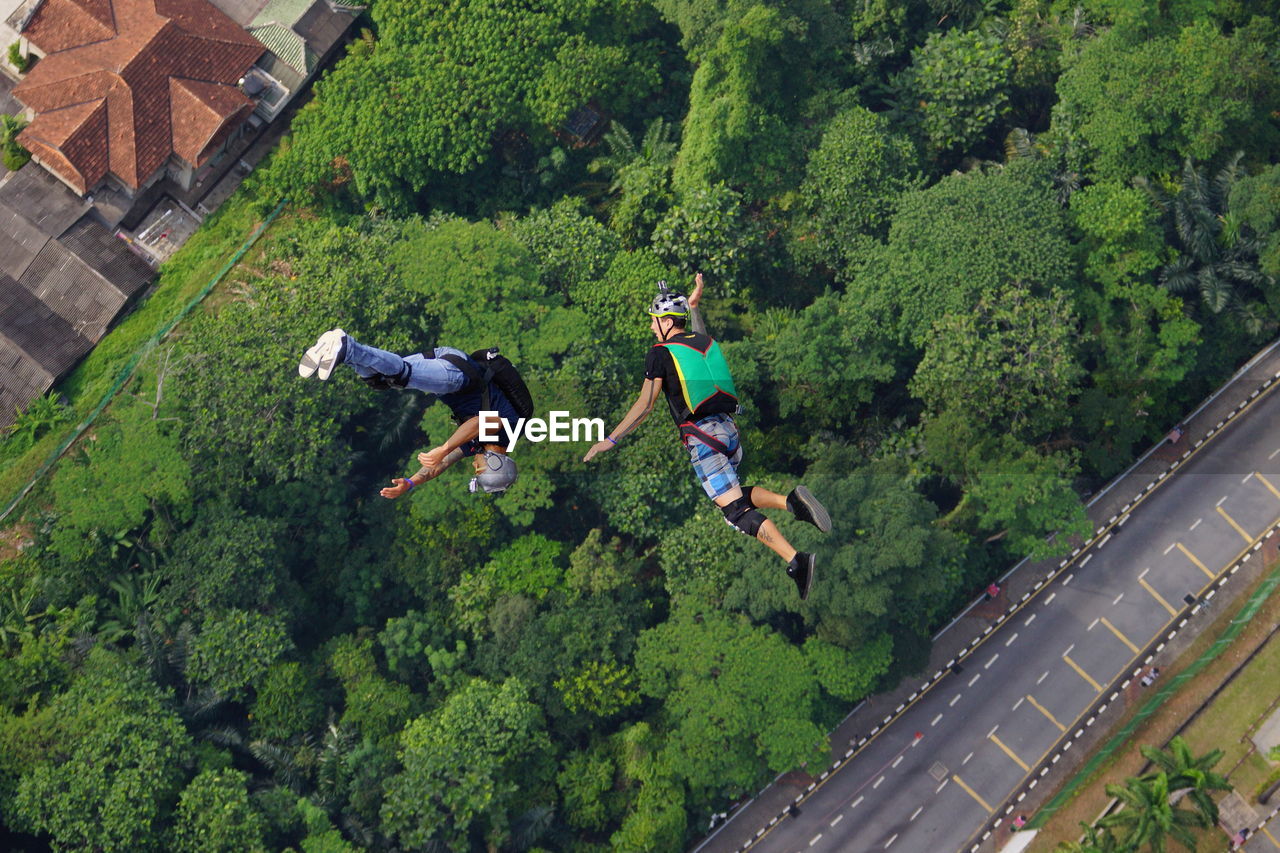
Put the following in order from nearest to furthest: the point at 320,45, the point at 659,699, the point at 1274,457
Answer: the point at 659,699
the point at 1274,457
the point at 320,45

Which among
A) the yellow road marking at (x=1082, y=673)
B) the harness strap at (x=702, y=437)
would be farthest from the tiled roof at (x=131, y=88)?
the yellow road marking at (x=1082, y=673)

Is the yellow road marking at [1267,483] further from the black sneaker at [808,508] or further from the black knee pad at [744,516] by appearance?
the black sneaker at [808,508]

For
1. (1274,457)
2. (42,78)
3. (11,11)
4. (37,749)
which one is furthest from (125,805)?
(1274,457)

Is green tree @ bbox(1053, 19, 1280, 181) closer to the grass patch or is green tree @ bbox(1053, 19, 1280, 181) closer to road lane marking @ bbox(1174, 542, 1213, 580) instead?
road lane marking @ bbox(1174, 542, 1213, 580)

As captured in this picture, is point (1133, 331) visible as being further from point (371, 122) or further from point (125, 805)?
point (125, 805)

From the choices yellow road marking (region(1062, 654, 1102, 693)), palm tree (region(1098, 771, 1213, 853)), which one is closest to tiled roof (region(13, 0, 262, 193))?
yellow road marking (region(1062, 654, 1102, 693))

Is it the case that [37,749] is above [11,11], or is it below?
below
